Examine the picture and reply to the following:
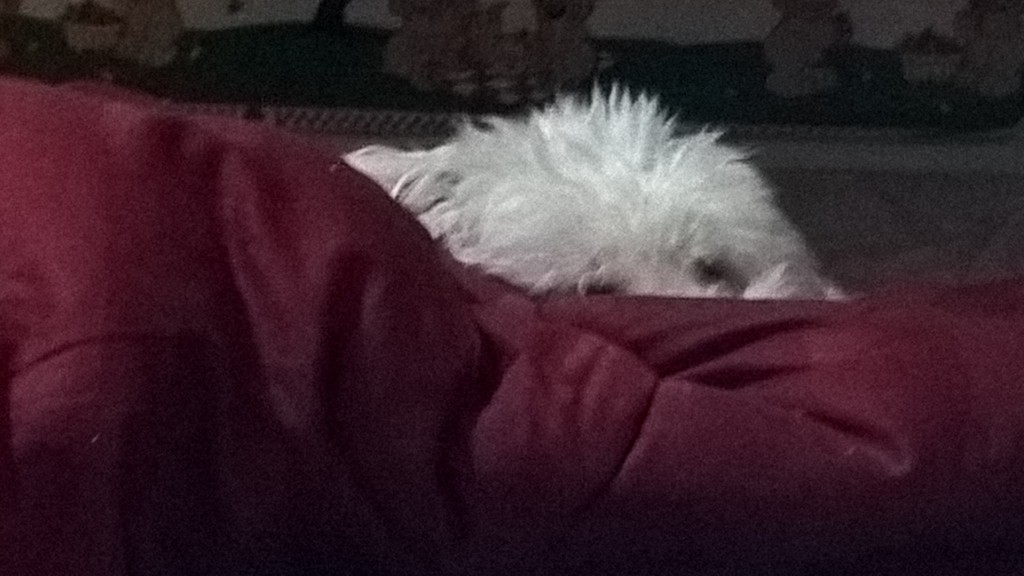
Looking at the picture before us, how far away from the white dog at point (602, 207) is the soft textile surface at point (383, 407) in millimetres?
131

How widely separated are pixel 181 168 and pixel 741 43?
0.78 metres

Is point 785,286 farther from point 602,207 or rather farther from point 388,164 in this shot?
point 388,164

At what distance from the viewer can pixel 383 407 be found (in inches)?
20.6

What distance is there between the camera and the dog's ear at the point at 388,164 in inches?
30.2

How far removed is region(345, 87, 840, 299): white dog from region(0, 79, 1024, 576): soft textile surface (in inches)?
5.1

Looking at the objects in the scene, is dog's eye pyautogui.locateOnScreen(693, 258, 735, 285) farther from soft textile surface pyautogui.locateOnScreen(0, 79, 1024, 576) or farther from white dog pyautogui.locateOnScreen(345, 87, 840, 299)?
soft textile surface pyautogui.locateOnScreen(0, 79, 1024, 576)

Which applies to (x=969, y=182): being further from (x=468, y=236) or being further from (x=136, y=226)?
(x=136, y=226)

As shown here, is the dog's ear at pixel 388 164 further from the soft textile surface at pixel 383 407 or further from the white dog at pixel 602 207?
the soft textile surface at pixel 383 407

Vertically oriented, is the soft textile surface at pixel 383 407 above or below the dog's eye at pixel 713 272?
above

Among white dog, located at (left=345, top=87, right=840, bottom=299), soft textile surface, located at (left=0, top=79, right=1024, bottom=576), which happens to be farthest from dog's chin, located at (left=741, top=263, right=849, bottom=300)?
soft textile surface, located at (left=0, top=79, right=1024, bottom=576)

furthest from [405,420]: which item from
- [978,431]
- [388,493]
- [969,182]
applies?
[969,182]

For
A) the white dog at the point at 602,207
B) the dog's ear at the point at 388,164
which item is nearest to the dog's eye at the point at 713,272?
the white dog at the point at 602,207

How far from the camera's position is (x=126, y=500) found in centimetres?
50

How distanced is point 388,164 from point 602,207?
0.12 m
